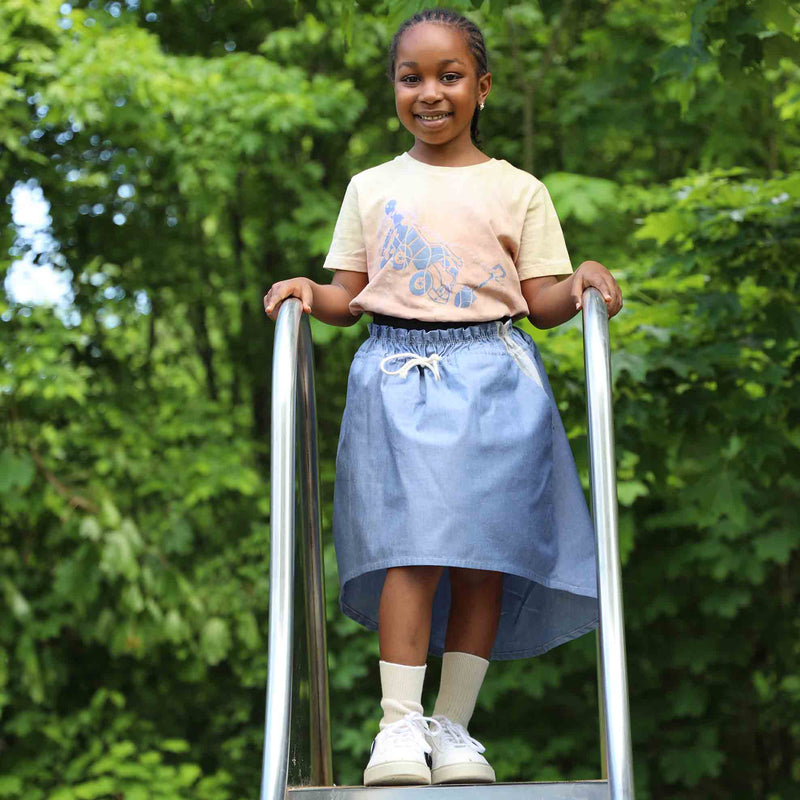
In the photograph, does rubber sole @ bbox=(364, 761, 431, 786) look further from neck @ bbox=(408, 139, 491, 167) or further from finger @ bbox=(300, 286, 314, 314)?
neck @ bbox=(408, 139, 491, 167)

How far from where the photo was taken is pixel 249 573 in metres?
6.41

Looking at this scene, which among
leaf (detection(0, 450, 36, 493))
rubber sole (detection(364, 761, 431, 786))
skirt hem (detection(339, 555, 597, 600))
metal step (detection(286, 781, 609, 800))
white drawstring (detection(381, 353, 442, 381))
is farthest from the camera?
leaf (detection(0, 450, 36, 493))

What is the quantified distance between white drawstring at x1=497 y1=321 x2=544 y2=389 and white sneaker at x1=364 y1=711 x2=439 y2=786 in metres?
0.57

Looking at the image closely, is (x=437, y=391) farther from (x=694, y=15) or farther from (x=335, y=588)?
(x=335, y=588)

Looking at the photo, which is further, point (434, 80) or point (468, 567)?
point (434, 80)

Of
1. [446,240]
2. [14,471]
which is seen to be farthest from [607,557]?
[14,471]

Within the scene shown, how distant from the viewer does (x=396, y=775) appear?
174cm

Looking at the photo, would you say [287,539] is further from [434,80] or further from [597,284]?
[434,80]

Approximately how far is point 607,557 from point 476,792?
1.13 ft

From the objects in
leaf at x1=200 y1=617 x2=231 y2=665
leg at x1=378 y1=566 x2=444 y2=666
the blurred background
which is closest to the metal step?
leg at x1=378 y1=566 x2=444 y2=666

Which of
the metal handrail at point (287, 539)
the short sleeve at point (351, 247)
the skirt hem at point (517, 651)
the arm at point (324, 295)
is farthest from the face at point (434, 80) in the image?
the skirt hem at point (517, 651)

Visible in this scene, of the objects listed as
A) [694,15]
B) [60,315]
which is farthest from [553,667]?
[694,15]

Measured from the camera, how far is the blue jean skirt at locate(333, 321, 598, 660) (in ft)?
6.17

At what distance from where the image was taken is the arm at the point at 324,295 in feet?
6.23
